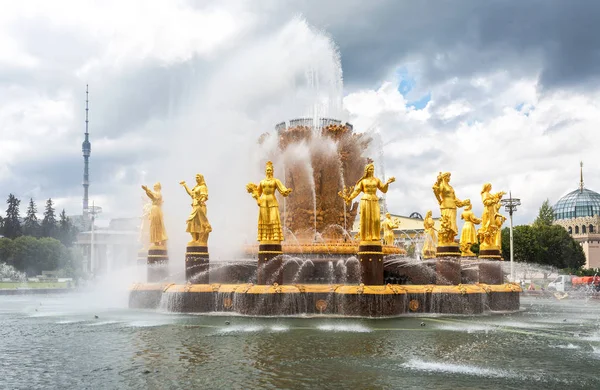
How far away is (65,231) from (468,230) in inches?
3785

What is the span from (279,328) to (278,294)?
2.99 metres

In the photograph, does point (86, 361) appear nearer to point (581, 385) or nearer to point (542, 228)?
point (581, 385)

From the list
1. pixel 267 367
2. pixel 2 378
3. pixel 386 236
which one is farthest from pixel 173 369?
pixel 386 236

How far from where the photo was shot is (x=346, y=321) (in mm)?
17078

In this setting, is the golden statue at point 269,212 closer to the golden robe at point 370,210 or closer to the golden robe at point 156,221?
the golden robe at point 370,210

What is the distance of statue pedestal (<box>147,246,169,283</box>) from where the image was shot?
23.3m

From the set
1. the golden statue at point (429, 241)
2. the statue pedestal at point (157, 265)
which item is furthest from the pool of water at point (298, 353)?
the golden statue at point (429, 241)

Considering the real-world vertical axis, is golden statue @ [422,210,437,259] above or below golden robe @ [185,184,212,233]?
below

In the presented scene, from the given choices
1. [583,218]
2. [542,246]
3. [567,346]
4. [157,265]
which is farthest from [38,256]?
[583,218]

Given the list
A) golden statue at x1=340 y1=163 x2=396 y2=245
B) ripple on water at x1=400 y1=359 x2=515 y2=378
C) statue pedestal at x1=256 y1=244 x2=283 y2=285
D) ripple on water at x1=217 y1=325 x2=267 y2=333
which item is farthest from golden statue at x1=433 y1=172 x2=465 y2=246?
ripple on water at x1=400 y1=359 x2=515 y2=378

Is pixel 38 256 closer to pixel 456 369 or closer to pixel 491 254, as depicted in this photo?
pixel 491 254

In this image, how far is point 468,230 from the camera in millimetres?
25922

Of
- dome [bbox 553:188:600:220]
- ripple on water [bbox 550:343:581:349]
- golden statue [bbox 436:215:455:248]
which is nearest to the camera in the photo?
ripple on water [bbox 550:343:581:349]

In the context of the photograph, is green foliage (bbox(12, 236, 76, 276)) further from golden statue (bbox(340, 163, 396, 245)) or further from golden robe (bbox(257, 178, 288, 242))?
golden statue (bbox(340, 163, 396, 245))
